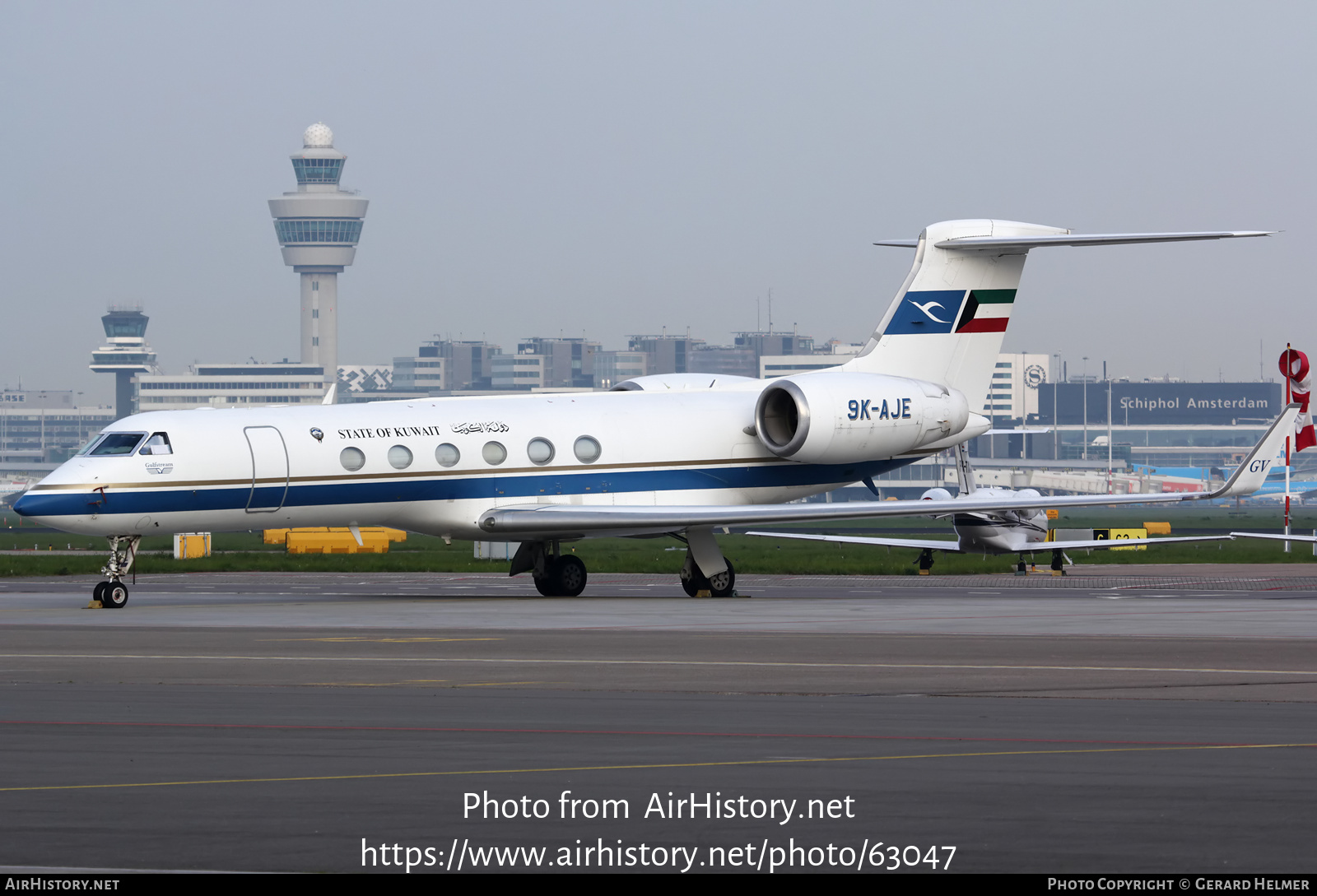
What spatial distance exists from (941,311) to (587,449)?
775cm

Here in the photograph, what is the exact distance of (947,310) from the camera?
3119 centimetres

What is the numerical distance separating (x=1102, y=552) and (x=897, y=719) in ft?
124

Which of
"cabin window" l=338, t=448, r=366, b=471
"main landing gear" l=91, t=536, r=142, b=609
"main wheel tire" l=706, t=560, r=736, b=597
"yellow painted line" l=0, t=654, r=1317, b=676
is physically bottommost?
"main wheel tire" l=706, t=560, r=736, b=597

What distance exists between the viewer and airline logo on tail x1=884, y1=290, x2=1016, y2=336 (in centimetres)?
3112

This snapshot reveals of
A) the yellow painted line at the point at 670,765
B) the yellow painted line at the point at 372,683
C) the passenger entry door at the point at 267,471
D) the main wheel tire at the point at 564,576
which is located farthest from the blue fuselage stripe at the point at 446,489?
the yellow painted line at the point at 670,765

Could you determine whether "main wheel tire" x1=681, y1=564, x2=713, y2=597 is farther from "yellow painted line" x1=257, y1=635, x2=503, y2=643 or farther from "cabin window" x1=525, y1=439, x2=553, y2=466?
"yellow painted line" x1=257, y1=635, x2=503, y2=643

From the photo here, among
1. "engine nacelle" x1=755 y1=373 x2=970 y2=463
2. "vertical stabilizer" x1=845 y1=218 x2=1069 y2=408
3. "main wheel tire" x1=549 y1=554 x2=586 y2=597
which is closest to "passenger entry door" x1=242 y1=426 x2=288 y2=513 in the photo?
"main wheel tire" x1=549 y1=554 x2=586 y2=597

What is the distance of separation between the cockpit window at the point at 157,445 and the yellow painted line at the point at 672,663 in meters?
8.48

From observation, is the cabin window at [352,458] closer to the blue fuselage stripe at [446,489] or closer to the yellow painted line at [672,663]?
the blue fuselage stripe at [446,489]

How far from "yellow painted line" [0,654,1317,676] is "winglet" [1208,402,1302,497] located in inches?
453

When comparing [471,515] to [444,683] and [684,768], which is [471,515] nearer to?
[444,683]

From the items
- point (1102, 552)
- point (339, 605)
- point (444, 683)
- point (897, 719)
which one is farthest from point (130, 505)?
point (1102, 552)

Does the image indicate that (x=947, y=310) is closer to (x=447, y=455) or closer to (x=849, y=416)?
(x=849, y=416)

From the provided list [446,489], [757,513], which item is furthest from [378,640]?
[757,513]
